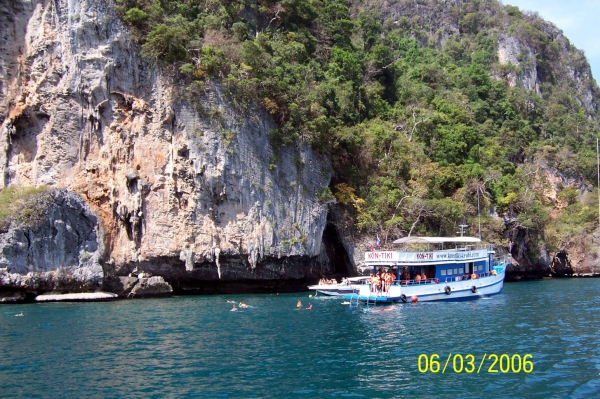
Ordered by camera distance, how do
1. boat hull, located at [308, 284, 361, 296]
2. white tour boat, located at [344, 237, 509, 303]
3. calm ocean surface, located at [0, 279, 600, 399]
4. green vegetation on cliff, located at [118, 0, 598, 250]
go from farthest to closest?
green vegetation on cliff, located at [118, 0, 598, 250]
boat hull, located at [308, 284, 361, 296]
white tour boat, located at [344, 237, 509, 303]
calm ocean surface, located at [0, 279, 600, 399]

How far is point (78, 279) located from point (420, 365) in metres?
23.3

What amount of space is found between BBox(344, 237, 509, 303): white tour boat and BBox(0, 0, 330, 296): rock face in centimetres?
769

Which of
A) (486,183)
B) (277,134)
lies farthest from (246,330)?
(486,183)

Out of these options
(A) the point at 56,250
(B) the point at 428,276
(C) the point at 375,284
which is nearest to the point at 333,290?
(C) the point at 375,284

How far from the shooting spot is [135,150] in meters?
35.7

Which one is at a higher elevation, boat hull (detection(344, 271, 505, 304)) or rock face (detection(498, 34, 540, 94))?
rock face (detection(498, 34, 540, 94))

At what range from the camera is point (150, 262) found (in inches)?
1356

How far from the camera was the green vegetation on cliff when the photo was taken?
38062 mm

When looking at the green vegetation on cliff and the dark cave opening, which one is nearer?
the green vegetation on cliff
